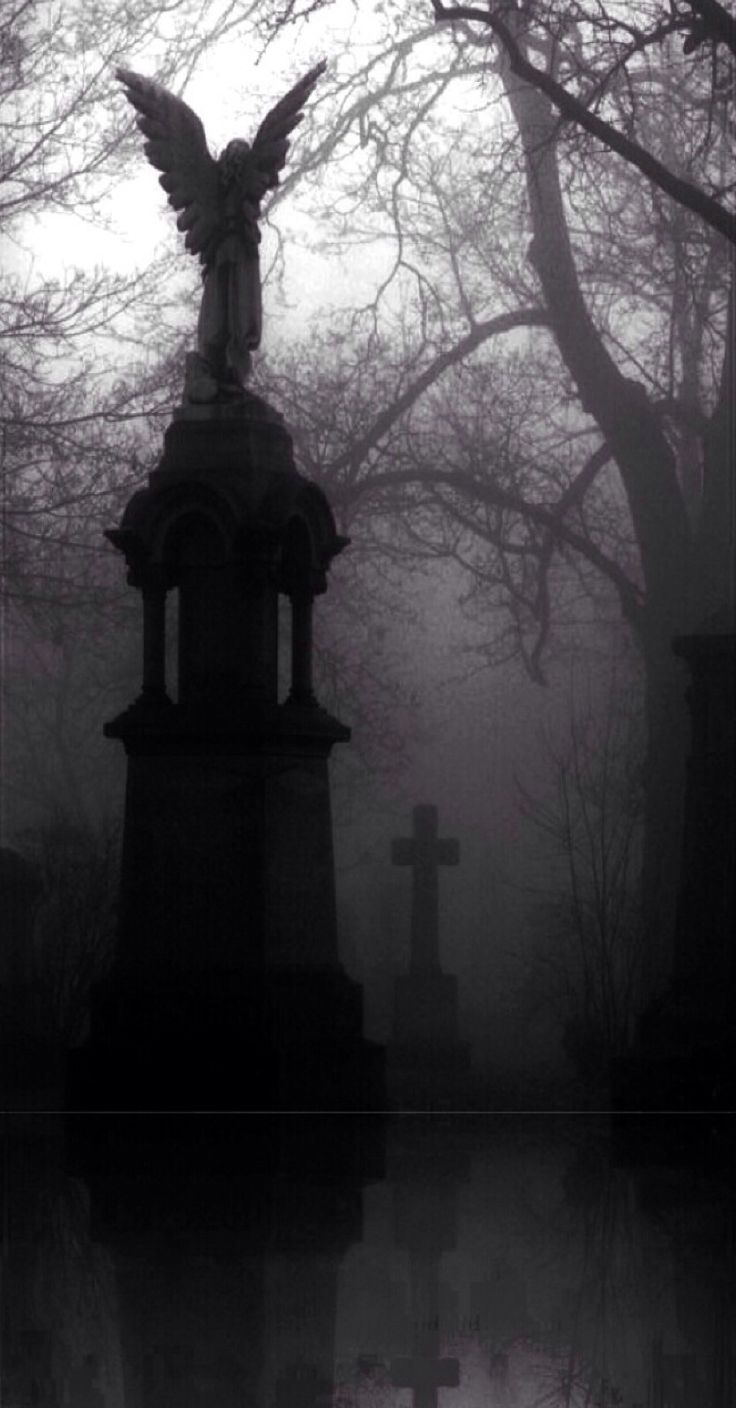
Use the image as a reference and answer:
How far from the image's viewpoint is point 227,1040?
8992 millimetres

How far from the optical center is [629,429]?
1172 cm

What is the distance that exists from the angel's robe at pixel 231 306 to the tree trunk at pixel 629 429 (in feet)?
7.62

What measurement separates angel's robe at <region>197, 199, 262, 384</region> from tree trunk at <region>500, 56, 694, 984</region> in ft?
7.62

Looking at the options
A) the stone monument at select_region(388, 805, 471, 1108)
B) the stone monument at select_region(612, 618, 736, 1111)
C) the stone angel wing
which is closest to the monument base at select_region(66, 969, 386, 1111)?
the stone monument at select_region(612, 618, 736, 1111)

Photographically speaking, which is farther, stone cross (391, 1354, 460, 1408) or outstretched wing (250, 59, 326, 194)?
outstretched wing (250, 59, 326, 194)

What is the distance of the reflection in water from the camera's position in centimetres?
422

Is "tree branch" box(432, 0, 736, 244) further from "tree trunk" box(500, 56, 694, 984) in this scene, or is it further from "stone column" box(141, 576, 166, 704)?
"stone column" box(141, 576, 166, 704)

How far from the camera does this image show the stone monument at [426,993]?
11031 millimetres

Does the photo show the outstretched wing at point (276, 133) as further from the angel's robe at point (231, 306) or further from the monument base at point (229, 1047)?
the monument base at point (229, 1047)

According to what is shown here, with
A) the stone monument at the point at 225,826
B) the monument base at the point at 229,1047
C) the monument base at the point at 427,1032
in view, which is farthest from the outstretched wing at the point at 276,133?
the monument base at the point at 427,1032

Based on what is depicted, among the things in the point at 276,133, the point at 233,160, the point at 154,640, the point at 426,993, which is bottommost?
the point at 426,993

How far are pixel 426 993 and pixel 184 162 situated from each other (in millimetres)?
4146

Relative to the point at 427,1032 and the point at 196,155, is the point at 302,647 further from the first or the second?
the point at 427,1032

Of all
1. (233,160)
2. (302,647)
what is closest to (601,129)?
(233,160)
